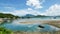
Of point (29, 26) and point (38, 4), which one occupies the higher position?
point (38, 4)

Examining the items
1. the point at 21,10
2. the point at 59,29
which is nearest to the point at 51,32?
the point at 59,29

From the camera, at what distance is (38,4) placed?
6863 mm

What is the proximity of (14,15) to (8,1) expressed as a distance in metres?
0.51

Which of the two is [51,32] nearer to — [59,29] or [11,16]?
[59,29]

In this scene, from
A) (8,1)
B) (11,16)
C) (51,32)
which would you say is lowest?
(51,32)

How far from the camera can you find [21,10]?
267 inches

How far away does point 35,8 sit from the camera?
683 centimetres

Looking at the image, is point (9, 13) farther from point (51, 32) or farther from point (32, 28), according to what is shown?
point (51, 32)

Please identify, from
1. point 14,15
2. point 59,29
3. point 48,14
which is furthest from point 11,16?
point 59,29

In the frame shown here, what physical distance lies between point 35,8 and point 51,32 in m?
0.97

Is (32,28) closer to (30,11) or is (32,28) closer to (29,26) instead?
(29,26)

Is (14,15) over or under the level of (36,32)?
over

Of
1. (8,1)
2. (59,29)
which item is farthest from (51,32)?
(8,1)

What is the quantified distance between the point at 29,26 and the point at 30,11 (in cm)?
51
